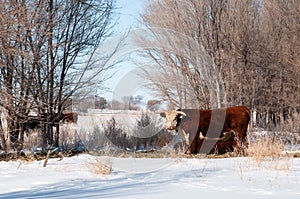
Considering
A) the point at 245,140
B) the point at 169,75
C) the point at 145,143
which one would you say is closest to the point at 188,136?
the point at 245,140

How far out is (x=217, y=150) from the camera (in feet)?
33.0

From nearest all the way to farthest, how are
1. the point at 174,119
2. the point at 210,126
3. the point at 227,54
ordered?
the point at 210,126
the point at 174,119
the point at 227,54

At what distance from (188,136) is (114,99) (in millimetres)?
3987

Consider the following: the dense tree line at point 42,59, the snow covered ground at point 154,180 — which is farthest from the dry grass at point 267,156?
the dense tree line at point 42,59

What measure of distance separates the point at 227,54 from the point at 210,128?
6.54 meters

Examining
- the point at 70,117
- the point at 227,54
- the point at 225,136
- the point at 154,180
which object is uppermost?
the point at 227,54

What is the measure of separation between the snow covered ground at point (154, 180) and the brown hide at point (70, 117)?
3344 millimetres

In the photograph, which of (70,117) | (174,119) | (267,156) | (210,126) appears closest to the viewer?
(267,156)

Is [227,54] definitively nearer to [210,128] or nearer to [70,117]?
[210,128]

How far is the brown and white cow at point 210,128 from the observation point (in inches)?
396

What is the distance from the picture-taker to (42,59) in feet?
32.3

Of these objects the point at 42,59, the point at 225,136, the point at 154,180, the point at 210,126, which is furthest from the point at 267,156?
the point at 42,59

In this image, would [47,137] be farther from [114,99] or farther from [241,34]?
[241,34]

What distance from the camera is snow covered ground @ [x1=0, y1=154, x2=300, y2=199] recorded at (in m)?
5.01
